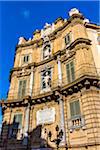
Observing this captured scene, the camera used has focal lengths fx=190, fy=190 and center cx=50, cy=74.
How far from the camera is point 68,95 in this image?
14.9 metres

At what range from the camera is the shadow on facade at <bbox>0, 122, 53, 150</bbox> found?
46.6ft

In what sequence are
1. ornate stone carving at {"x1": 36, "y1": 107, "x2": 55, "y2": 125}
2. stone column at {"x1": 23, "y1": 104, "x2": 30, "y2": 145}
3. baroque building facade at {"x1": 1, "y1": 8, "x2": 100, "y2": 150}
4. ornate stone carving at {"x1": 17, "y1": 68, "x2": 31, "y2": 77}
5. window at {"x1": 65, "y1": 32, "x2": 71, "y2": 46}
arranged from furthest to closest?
ornate stone carving at {"x1": 17, "y1": 68, "x2": 31, "y2": 77} < window at {"x1": 65, "y1": 32, "x2": 71, "y2": 46} < ornate stone carving at {"x1": 36, "y1": 107, "x2": 55, "y2": 125} < stone column at {"x1": 23, "y1": 104, "x2": 30, "y2": 145} < baroque building facade at {"x1": 1, "y1": 8, "x2": 100, "y2": 150}

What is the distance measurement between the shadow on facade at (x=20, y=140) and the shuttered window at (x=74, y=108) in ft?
9.49

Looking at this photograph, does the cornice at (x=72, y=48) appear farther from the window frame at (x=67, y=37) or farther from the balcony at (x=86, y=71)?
the balcony at (x=86, y=71)

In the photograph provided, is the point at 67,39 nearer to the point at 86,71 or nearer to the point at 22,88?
the point at 86,71

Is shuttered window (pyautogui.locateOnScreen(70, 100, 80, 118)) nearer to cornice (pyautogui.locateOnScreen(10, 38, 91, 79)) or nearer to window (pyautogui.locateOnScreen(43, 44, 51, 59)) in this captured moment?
cornice (pyautogui.locateOnScreen(10, 38, 91, 79))

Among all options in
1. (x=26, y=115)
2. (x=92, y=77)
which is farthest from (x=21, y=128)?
(x=92, y=77)

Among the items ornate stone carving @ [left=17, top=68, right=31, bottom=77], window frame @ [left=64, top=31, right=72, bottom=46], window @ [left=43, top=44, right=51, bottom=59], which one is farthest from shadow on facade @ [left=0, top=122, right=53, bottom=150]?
window frame @ [left=64, top=31, right=72, bottom=46]

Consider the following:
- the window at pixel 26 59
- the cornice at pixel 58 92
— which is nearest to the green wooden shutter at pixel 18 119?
the cornice at pixel 58 92

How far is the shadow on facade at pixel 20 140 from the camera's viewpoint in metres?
14.2

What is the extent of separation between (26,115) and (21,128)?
3.66 feet

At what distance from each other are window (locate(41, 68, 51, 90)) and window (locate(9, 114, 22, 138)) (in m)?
3.42

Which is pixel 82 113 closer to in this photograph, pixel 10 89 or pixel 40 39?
pixel 10 89

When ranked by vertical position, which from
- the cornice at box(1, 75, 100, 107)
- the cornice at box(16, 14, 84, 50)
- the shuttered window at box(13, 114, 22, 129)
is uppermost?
the cornice at box(16, 14, 84, 50)
